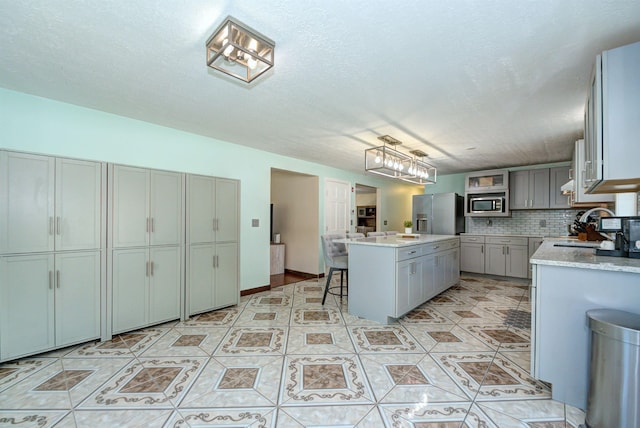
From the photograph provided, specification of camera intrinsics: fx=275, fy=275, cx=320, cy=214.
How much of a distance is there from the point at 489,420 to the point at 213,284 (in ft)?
9.98

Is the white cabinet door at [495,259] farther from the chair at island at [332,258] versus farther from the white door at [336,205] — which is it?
the chair at island at [332,258]

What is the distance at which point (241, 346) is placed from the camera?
8.48 ft

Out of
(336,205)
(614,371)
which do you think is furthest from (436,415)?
(336,205)

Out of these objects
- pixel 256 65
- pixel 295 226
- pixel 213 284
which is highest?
pixel 256 65

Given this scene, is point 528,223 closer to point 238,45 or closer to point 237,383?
point 237,383

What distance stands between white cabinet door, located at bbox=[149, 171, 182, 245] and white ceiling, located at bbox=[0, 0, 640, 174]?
69 centimetres

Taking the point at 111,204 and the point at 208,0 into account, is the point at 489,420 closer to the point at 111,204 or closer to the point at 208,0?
the point at 208,0

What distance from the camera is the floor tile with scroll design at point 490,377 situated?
188 cm

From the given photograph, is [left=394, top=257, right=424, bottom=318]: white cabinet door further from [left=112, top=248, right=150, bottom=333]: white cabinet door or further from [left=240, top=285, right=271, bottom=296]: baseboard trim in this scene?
[left=112, top=248, right=150, bottom=333]: white cabinet door

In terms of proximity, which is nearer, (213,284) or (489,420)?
(489,420)

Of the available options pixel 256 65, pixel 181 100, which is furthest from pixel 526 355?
pixel 181 100

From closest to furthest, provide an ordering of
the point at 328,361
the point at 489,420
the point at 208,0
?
the point at 208,0
the point at 489,420
the point at 328,361

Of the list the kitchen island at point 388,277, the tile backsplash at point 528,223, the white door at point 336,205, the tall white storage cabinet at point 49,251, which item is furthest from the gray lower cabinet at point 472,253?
the tall white storage cabinet at point 49,251

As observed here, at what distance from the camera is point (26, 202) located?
232 cm
